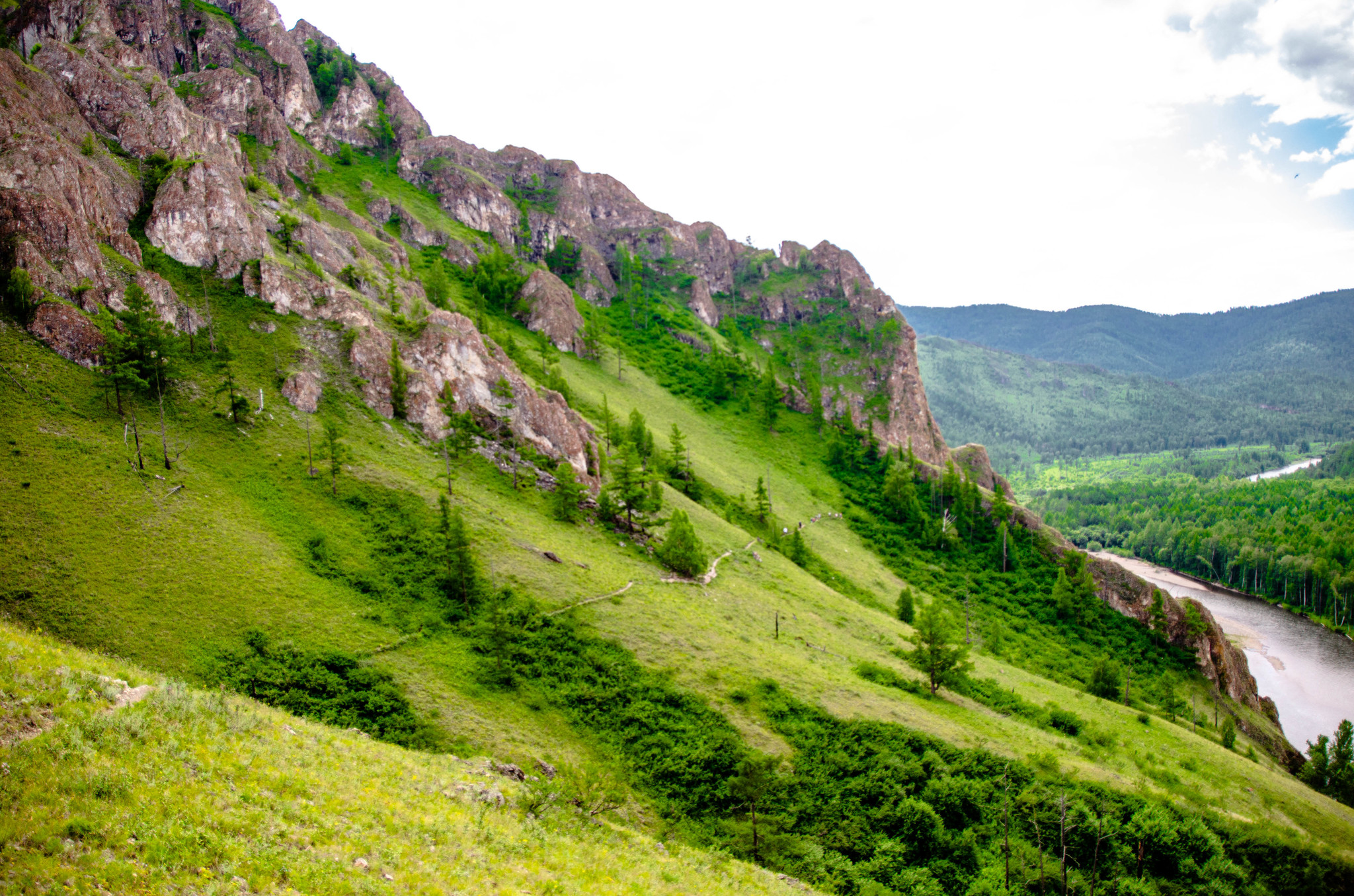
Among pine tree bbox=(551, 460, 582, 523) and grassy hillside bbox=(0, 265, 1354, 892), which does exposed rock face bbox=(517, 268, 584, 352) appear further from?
pine tree bbox=(551, 460, 582, 523)

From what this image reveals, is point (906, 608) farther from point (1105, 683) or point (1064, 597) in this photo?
point (1064, 597)

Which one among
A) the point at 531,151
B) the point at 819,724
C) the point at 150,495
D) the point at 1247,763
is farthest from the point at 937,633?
the point at 531,151

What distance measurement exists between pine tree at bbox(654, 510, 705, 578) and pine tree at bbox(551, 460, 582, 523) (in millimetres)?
11503

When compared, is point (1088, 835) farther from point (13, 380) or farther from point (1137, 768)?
point (13, 380)

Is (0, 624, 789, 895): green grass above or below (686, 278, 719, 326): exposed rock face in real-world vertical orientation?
below

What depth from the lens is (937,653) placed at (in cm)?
5384

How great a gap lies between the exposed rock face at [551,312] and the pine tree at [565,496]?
70.4 m

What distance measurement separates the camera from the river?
307ft

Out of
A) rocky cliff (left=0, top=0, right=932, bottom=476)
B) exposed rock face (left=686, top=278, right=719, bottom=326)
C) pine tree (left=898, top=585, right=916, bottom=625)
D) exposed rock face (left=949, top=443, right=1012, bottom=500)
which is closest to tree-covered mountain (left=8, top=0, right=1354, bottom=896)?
rocky cliff (left=0, top=0, right=932, bottom=476)

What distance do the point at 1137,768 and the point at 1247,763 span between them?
17.4 metres

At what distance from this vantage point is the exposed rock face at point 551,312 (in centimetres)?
13488

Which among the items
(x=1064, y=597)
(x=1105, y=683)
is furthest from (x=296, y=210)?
(x=1064, y=597)

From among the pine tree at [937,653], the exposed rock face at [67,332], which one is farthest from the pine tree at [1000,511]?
the exposed rock face at [67,332]

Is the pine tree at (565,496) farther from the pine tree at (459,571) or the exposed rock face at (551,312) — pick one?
the exposed rock face at (551,312)
